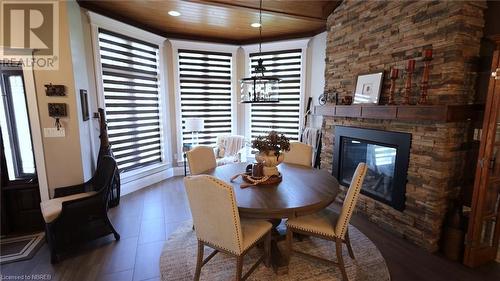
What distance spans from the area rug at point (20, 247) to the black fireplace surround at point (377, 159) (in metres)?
3.80

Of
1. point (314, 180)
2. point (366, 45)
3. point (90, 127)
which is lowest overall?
point (314, 180)

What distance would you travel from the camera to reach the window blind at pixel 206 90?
485cm

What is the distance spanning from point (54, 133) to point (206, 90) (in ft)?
9.04

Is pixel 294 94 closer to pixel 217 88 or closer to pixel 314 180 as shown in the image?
pixel 217 88

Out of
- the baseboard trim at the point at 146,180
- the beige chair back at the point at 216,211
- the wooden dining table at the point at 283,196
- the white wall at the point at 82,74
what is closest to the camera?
the beige chair back at the point at 216,211

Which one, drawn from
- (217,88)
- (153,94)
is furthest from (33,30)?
(217,88)

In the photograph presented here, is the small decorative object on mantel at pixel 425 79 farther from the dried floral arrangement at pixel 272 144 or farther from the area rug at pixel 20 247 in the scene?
the area rug at pixel 20 247

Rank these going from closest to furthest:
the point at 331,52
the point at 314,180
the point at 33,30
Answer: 1. the point at 314,180
2. the point at 33,30
3. the point at 331,52

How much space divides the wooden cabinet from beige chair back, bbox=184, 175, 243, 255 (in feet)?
7.08

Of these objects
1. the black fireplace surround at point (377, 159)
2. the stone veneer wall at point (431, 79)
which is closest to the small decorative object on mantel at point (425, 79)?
the stone veneer wall at point (431, 79)

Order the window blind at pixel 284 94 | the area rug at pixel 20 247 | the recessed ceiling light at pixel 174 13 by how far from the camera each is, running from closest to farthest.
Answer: the area rug at pixel 20 247 < the recessed ceiling light at pixel 174 13 < the window blind at pixel 284 94


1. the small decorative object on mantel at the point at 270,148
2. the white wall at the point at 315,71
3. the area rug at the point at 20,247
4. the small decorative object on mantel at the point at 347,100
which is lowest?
the area rug at the point at 20,247

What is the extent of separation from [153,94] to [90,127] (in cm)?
132

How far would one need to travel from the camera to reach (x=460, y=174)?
2455 millimetres
